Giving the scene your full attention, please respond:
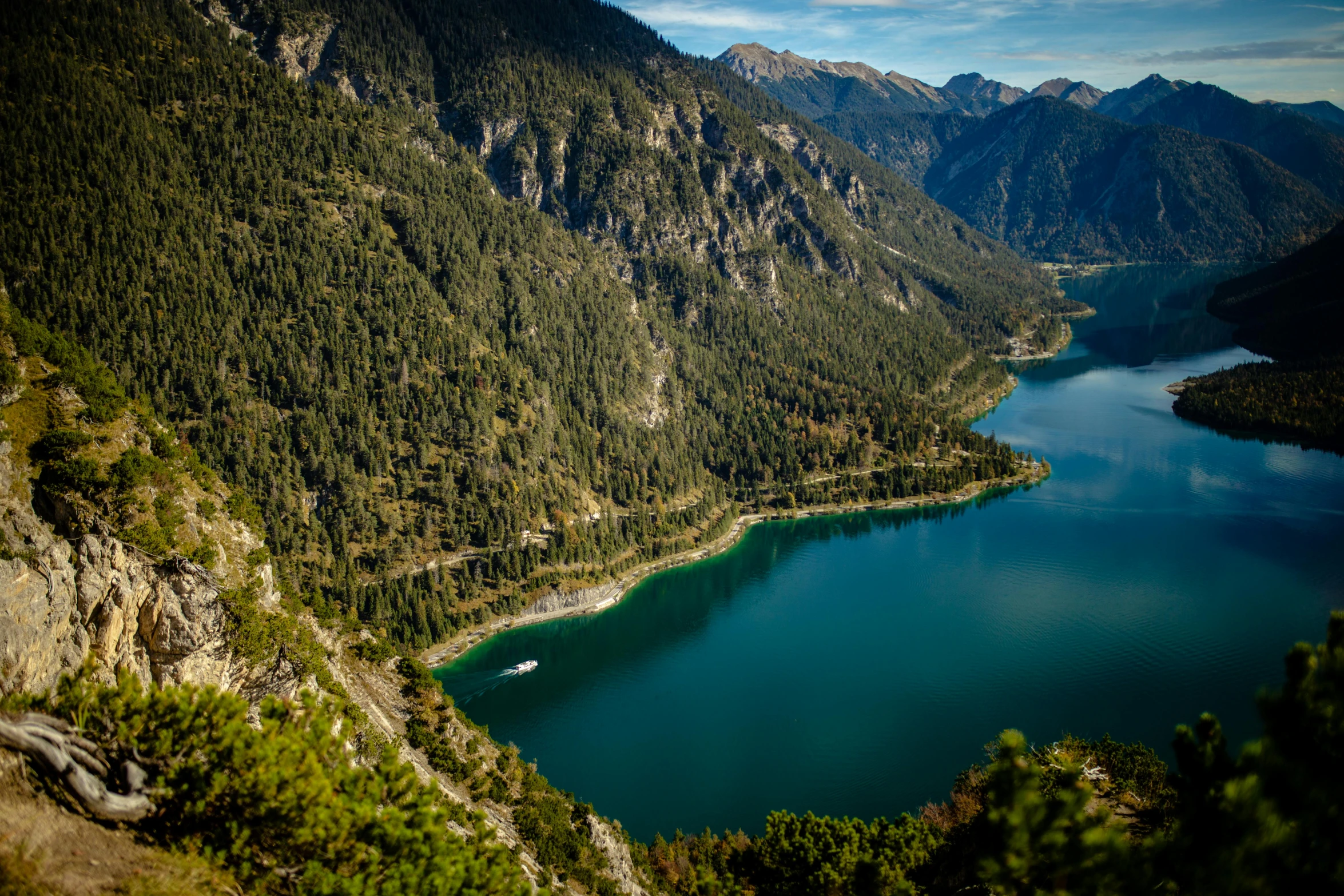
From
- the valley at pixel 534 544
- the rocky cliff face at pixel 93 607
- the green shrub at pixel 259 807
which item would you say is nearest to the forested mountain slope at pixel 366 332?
the valley at pixel 534 544

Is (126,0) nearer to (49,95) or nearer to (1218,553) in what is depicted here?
(49,95)

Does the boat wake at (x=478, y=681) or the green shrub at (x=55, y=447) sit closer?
the green shrub at (x=55, y=447)

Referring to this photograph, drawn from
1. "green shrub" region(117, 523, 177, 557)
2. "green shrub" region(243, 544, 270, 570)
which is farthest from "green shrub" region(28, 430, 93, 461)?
"green shrub" region(243, 544, 270, 570)

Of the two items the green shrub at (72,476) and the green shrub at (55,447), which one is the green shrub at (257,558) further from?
the green shrub at (55,447)

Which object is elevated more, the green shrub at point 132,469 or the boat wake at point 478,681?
the green shrub at point 132,469

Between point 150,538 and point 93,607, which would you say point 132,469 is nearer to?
point 150,538

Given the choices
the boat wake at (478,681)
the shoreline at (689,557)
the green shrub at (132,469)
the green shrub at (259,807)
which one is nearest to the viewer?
the green shrub at (259,807)

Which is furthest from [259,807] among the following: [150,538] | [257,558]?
[257,558]
